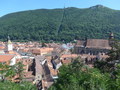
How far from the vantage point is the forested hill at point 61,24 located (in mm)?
137637

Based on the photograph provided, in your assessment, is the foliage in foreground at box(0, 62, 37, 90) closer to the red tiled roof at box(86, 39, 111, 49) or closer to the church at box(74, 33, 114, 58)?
the church at box(74, 33, 114, 58)

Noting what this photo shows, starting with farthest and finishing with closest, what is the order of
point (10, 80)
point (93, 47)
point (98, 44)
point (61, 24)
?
1. point (61, 24)
2. point (93, 47)
3. point (98, 44)
4. point (10, 80)

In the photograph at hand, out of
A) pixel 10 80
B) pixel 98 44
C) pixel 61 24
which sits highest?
pixel 10 80

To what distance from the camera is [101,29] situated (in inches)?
5428

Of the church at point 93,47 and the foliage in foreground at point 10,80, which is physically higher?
the foliage in foreground at point 10,80

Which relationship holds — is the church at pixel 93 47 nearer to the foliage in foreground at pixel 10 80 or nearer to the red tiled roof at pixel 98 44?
the red tiled roof at pixel 98 44

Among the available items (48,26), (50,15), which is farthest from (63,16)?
(48,26)

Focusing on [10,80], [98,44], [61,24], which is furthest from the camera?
[61,24]

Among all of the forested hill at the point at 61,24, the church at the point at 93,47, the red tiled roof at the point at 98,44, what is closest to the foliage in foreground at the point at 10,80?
the church at the point at 93,47

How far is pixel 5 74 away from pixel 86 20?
461 feet

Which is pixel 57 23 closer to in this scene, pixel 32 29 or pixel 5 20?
pixel 32 29

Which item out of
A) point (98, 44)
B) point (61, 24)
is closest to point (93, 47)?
point (98, 44)

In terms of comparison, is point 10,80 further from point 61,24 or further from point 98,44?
point 61,24

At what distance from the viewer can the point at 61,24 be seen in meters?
161
